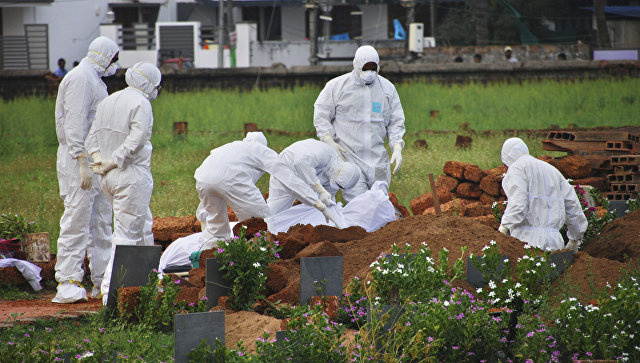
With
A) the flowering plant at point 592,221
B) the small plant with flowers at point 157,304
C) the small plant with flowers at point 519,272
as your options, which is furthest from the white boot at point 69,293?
the flowering plant at point 592,221

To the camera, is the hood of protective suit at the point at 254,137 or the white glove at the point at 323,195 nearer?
the hood of protective suit at the point at 254,137

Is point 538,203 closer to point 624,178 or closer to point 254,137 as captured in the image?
point 254,137

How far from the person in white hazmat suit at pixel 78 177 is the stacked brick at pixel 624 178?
5.89 m

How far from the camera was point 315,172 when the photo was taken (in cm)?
845

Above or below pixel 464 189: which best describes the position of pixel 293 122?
above

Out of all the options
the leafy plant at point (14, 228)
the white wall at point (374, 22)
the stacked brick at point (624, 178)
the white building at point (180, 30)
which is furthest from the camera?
the white wall at point (374, 22)

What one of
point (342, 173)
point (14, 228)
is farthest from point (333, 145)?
point (14, 228)

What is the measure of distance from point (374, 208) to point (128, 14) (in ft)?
82.7

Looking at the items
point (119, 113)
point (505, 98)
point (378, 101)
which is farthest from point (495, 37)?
point (119, 113)

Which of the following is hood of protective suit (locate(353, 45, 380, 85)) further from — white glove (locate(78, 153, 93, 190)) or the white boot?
the white boot

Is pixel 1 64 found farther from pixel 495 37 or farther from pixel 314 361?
pixel 314 361

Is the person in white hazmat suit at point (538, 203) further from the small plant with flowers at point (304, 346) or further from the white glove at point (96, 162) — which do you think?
the white glove at point (96, 162)

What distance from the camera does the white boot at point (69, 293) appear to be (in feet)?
23.9

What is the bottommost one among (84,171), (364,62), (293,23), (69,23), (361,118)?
(84,171)
